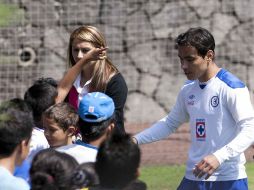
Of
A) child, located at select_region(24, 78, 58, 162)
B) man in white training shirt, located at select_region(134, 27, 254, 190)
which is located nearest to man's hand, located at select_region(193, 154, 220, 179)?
man in white training shirt, located at select_region(134, 27, 254, 190)

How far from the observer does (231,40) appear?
39.4ft

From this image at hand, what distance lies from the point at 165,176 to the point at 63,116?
152 inches

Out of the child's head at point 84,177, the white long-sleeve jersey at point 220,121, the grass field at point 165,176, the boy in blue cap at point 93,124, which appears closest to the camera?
the child's head at point 84,177

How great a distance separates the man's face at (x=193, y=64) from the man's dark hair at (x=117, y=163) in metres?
1.86

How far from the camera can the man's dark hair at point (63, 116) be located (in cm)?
548

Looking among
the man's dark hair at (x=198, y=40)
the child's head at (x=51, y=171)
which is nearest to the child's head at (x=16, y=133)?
the child's head at (x=51, y=171)

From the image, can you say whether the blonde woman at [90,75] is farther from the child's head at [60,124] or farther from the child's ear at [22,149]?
the child's ear at [22,149]

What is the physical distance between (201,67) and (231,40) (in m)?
6.43

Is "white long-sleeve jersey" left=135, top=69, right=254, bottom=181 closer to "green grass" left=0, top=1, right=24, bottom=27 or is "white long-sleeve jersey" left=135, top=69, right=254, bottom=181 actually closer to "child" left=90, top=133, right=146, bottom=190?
"child" left=90, top=133, right=146, bottom=190

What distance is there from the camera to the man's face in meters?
5.64

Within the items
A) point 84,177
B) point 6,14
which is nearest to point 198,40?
point 84,177

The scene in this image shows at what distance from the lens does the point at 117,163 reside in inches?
145

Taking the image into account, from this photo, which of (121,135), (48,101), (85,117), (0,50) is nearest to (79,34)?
(48,101)

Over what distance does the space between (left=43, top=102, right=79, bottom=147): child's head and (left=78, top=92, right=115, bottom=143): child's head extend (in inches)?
18.0
